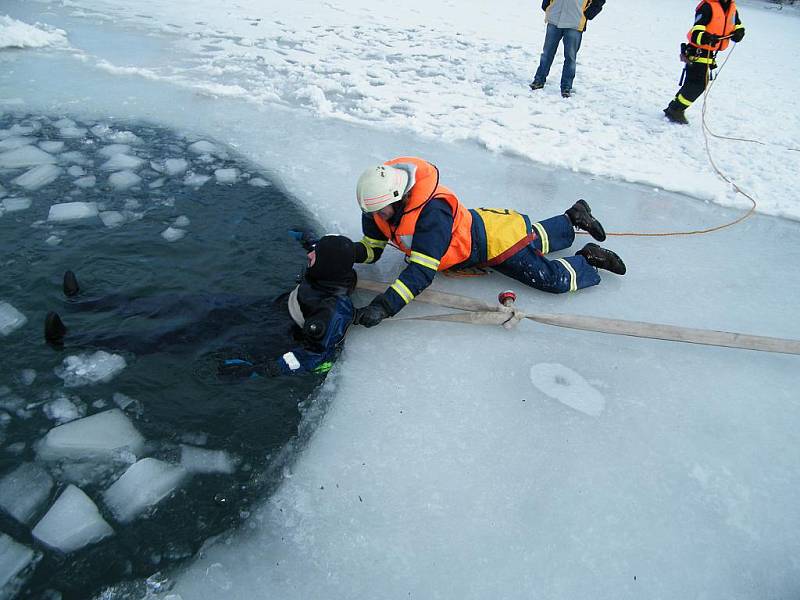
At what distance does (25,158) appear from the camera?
336 centimetres

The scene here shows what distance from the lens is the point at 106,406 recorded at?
76.6 inches

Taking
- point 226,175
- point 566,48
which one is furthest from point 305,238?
point 566,48

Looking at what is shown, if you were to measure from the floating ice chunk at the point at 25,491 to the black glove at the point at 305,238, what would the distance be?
1.45m

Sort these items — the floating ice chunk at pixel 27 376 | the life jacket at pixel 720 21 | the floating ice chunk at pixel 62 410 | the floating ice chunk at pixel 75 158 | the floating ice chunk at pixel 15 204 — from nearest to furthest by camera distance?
the floating ice chunk at pixel 62 410 → the floating ice chunk at pixel 27 376 → the floating ice chunk at pixel 15 204 → the floating ice chunk at pixel 75 158 → the life jacket at pixel 720 21

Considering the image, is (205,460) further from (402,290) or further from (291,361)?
(402,290)

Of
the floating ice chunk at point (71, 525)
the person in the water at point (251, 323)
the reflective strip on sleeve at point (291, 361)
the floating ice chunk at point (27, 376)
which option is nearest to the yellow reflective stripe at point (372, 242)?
the person in the water at point (251, 323)

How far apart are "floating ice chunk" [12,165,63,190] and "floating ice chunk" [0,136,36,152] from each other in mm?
377

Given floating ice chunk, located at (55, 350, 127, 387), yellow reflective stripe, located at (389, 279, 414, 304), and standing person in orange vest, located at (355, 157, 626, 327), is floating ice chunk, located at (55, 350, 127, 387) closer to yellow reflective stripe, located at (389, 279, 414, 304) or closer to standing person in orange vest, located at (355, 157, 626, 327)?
standing person in orange vest, located at (355, 157, 626, 327)

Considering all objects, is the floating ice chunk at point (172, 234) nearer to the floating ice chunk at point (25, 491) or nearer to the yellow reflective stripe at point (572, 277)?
the floating ice chunk at point (25, 491)

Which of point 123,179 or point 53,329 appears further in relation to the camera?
point 123,179

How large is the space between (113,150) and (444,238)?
2486 millimetres

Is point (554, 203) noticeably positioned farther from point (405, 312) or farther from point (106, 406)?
point (106, 406)

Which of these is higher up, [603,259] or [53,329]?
[603,259]

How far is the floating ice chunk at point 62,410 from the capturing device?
6.17 feet
